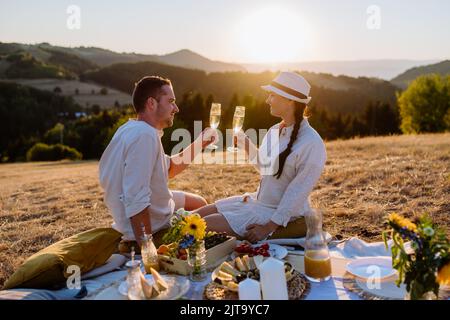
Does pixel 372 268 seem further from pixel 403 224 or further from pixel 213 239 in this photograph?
pixel 213 239

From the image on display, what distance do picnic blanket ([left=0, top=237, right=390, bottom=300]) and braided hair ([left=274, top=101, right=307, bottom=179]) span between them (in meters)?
0.81

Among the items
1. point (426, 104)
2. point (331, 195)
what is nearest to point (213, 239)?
point (331, 195)

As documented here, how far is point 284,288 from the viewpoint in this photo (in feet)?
9.45

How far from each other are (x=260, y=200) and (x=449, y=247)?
2494mm

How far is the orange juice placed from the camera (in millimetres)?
3508

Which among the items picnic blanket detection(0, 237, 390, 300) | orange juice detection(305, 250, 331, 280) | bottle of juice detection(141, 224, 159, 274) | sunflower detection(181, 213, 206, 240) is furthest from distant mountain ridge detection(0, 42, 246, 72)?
orange juice detection(305, 250, 331, 280)

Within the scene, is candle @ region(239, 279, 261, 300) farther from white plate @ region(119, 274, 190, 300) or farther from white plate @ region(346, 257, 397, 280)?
white plate @ region(346, 257, 397, 280)

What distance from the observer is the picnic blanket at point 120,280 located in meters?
3.30

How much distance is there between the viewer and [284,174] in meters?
4.87

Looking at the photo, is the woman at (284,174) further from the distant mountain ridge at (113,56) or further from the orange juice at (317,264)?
the distant mountain ridge at (113,56)

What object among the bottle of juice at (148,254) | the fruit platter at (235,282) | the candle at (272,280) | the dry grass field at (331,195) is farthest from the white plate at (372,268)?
the dry grass field at (331,195)

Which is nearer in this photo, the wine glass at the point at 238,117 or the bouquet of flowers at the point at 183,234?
the bouquet of flowers at the point at 183,234

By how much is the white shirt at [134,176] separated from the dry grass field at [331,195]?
165cm

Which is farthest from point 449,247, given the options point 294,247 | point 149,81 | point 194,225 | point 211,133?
point 149,81
